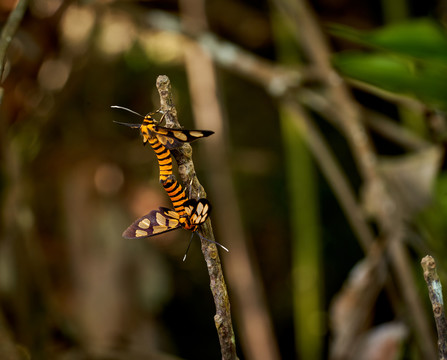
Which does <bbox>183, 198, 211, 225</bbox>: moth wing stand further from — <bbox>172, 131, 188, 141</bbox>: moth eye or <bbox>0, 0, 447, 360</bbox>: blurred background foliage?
<bbox>0, 0, 447, 360</bbox>: blurred background foliage

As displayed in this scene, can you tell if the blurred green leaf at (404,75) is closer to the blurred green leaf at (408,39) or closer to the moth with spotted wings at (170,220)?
the blurred green leaf at (408,39)

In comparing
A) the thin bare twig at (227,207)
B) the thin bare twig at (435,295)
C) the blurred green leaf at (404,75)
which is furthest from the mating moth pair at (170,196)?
the thin bare twig at (227,207)

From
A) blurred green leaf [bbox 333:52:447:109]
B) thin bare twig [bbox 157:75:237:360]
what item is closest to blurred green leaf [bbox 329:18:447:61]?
blurred green leaf [bbox 333:52:447:109]

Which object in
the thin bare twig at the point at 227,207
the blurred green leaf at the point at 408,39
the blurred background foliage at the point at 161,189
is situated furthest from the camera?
the thin bare twig at the point at 227,207

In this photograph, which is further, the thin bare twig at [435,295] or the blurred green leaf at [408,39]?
the blurred green leaf at [408,39]

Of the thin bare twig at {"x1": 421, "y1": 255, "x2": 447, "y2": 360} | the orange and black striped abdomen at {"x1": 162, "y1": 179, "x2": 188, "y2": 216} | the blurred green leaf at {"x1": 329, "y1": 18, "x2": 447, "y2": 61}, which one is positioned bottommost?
the thin bare twig at {"x1": 421, "y1": 255, "x2": 447, "y2": 360}

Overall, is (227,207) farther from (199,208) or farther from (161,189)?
(199,208)

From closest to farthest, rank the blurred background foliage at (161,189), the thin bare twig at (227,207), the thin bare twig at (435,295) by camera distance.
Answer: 1. the thin bare twig at (435,295)
2. the blurred background foliage at (161,189)
3. the thin bare twig at (227,207)

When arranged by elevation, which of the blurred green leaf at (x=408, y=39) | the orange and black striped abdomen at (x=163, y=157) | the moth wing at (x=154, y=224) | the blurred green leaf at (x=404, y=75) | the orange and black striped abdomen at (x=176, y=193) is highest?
the blurred green leaf at (x=408, y=39)
